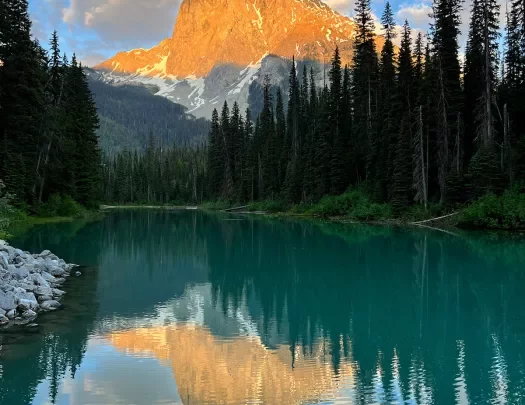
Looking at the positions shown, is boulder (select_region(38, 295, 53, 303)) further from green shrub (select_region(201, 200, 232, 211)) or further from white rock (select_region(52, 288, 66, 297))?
green shrub (select_region(201, 200, 232, 211))

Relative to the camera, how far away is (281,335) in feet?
43.2

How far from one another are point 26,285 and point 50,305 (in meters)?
1.33

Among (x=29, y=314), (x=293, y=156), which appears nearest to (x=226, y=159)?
(x=293, y=156)

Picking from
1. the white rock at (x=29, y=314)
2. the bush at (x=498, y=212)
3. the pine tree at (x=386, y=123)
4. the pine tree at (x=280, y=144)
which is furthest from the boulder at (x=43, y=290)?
the pine tree at (x=280, y=144)

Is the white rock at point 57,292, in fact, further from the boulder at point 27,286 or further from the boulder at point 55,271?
the boulder at point 55,271

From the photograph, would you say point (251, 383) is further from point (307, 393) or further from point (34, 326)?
point (34, 326)

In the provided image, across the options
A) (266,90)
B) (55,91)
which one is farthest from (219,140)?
(55,91)

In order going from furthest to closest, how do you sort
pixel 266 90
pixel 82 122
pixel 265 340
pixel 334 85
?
1. pixel 266 90
2. pixel 334 85
3. pixel 82 122
4. pixel 265 340

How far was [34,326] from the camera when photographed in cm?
1309

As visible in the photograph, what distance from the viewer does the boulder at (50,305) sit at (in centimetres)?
1500

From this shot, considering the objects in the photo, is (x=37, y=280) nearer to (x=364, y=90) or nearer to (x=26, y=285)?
(x=26, y=285)

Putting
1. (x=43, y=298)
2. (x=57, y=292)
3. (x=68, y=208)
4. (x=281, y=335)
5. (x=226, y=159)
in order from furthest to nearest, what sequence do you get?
(x=226, y=159)
(x=68, y=208)
(x=57, y=292)
(x=43, y=298)
(x=281, y=335)

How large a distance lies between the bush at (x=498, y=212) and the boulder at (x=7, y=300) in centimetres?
3366

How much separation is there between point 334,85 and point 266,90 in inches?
1477
